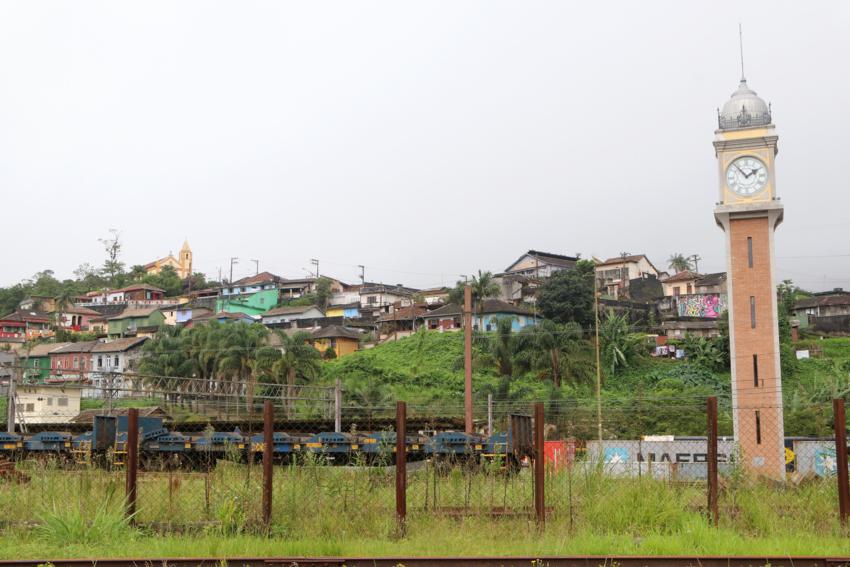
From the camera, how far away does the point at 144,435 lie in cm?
2452

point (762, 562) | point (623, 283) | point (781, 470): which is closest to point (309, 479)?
point (762, 562)

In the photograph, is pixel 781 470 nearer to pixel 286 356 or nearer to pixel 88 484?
pixel 88 484

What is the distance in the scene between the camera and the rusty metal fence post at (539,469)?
30.1ft

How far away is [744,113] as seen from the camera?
1288 inches

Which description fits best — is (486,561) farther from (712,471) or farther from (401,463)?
(712,471)

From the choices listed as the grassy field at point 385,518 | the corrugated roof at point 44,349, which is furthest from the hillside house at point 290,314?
the grassy field at point 385,518

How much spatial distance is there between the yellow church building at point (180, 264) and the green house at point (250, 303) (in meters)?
35.1

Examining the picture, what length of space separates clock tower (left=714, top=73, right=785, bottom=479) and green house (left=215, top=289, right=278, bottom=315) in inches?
2347

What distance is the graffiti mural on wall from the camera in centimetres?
6662

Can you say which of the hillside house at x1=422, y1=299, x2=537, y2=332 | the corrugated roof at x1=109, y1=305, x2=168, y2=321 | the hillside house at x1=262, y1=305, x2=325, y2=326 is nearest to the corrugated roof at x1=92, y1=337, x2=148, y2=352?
the corrugated roof at x1=109, y1=305, x2=168, y2=321

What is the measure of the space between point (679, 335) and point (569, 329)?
1515 centimetres

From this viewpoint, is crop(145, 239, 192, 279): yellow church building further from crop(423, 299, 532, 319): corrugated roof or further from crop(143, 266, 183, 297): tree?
crop(423, 299, 532, 319): corrugated roof

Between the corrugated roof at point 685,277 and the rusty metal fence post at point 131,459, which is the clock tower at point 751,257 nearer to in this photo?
the rusty metal fence post at point 131,459

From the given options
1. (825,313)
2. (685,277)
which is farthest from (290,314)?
(825,313)
